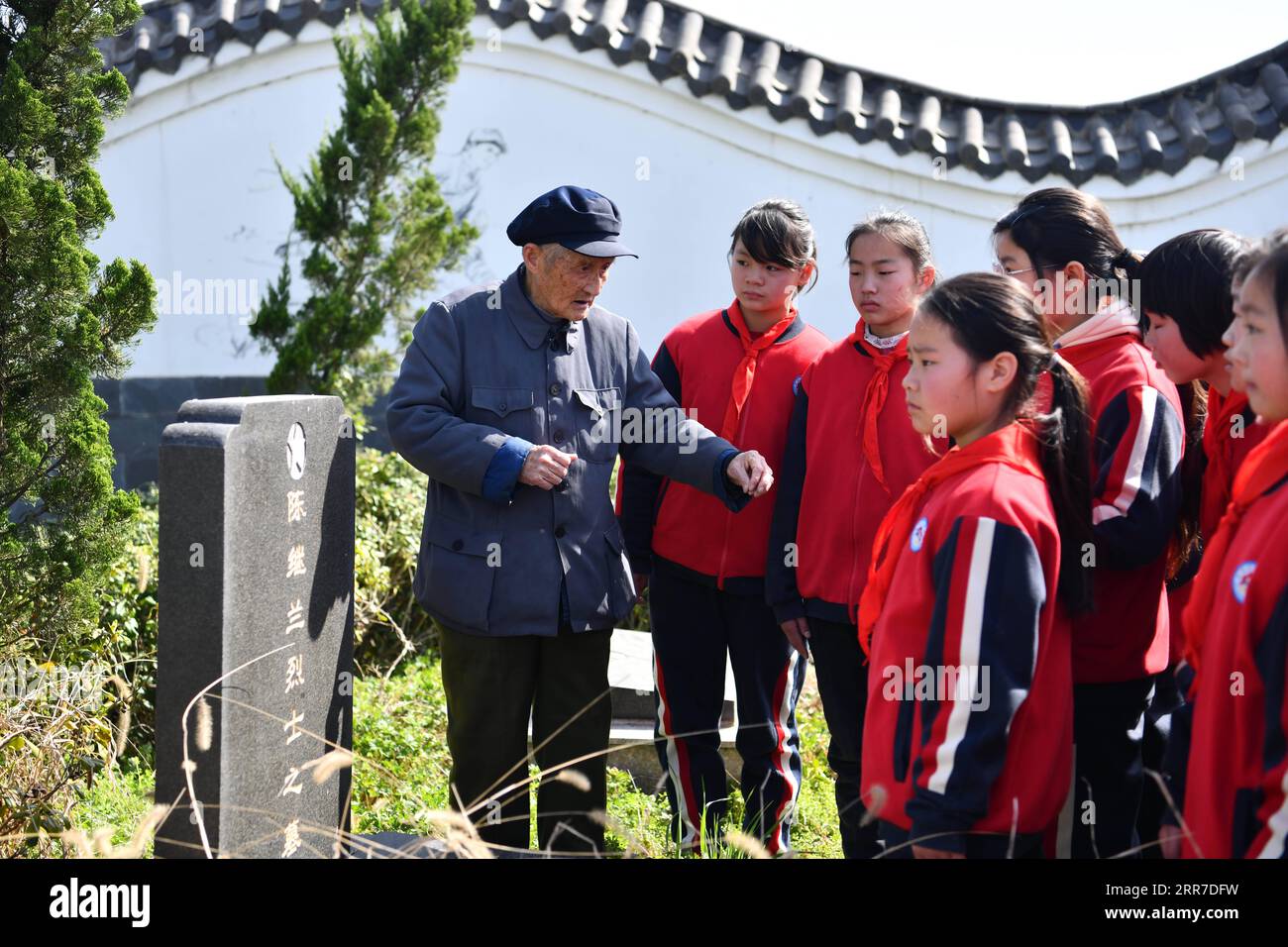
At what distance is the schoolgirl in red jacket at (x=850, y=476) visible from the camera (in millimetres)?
3209

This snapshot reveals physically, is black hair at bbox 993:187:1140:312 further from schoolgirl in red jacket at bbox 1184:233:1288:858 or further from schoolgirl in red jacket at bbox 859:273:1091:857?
schoolgirl in red jacket at bbox 1184:233:1288:858

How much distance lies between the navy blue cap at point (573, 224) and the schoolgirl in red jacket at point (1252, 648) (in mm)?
1629

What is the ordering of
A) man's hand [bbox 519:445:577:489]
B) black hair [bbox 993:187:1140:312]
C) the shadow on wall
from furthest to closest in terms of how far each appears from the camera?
the shadow on wall → man's hand [bbox 519:445:577:489] → black hair [bbox 993:187:1140:312]

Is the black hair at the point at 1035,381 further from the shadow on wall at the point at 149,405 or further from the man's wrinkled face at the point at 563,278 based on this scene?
the shadow on wall at the point at 149,405

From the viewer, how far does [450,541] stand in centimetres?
317

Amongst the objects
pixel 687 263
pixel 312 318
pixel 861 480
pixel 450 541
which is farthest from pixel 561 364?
pixel 687 263

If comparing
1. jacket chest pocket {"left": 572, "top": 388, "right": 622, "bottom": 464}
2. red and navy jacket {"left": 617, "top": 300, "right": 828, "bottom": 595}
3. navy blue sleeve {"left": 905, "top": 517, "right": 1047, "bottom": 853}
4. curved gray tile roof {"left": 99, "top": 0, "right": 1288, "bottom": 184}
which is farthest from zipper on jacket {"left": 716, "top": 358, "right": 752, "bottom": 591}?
curved gray tile roof {"left": 99, "top": 0, "right": 1288, "bottom": 184}

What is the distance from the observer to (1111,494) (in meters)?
2.61

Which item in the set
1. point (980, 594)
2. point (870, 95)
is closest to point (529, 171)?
point (870, 95)

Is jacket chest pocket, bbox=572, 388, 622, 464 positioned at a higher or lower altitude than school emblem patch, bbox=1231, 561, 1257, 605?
higher

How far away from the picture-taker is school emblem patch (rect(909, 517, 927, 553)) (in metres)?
2.28

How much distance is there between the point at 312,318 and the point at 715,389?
2994 millimetres

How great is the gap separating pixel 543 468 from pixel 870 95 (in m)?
4.67

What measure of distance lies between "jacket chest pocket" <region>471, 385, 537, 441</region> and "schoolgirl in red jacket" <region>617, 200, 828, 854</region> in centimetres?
55
